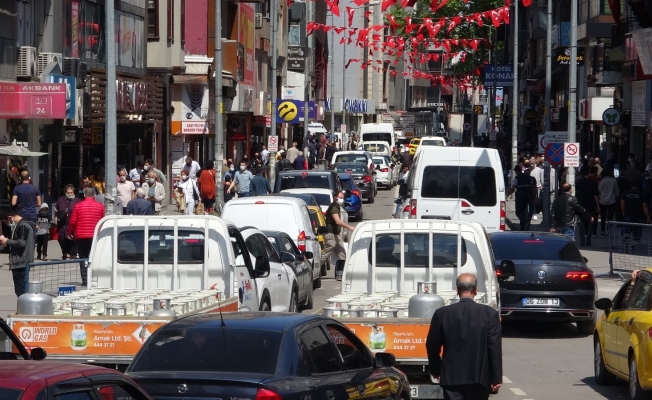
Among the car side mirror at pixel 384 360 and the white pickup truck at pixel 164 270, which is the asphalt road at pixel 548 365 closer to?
the white pickup truck at pixel 164 270

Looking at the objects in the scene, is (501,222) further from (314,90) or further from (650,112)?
(314,90)

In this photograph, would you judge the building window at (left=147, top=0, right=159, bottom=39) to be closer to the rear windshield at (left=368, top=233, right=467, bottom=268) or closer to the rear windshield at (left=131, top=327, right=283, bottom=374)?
the rear windshield at (left=368, top=233, right=467, bottom=268)

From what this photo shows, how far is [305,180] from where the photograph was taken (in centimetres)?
3164

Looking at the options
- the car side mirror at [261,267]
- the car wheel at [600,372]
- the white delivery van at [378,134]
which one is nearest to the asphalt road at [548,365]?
the car wheel at [600,372]

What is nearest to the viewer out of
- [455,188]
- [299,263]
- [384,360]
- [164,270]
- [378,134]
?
[384,360]

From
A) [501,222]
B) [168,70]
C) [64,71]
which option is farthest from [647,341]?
[168,70]

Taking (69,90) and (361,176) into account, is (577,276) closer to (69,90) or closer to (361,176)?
(69,90)

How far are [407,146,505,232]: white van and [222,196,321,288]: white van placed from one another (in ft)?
10.9

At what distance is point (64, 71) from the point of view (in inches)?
1188

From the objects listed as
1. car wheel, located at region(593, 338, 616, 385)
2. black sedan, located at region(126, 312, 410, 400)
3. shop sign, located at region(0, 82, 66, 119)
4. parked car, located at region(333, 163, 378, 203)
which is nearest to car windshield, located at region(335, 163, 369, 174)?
parked car, located at region(333, 163, 378, 203)

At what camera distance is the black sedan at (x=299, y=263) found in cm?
1764

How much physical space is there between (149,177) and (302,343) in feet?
74.9

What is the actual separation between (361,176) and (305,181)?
14024 mm

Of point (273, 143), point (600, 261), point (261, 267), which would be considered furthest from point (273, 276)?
point (273, 143)
